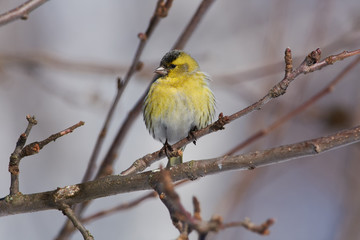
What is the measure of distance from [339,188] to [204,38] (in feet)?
8.45

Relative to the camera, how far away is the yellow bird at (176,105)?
10.9ft

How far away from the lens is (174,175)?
1.94 m

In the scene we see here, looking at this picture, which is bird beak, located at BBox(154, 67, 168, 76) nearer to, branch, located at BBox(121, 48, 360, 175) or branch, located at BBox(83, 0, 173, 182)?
branch, located at BBox(83, 0, 173, 182)

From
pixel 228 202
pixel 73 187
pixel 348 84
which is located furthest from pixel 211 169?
pixel 348 84

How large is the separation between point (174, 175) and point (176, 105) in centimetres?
143

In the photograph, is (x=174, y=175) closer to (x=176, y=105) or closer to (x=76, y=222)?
(x=76, y=222)

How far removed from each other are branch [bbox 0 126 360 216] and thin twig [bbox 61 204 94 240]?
4cm

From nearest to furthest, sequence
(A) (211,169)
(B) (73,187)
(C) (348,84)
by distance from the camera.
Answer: (A) (211,169) → (B) (73,187) → (C) (348,84)

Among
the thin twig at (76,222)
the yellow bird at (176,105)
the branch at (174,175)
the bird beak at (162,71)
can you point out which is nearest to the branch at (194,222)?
the branch at (174,175)

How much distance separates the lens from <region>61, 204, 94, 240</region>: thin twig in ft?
5.86

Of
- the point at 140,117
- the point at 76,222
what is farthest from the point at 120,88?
the point at 140,117

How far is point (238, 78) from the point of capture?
4.11 meters

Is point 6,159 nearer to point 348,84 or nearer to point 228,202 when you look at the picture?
point 228,202

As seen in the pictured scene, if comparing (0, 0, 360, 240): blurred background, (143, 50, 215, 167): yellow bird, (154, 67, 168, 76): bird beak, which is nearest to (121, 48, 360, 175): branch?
(143, 50, 215, 167): yellow bird
